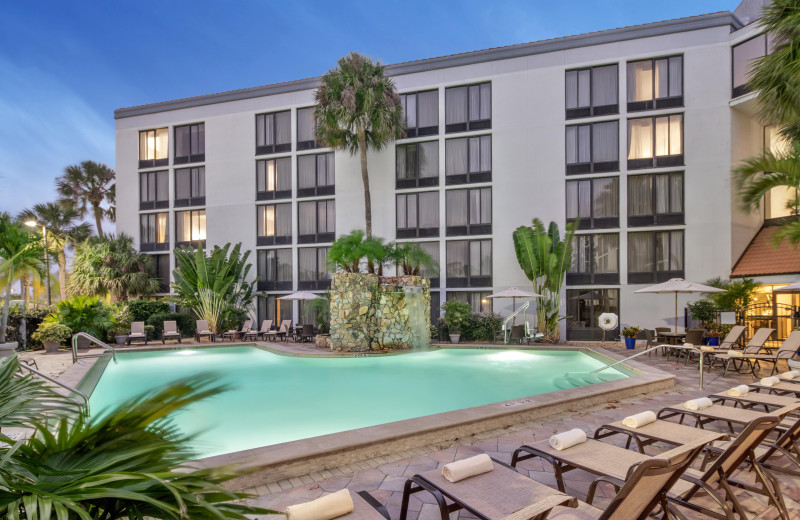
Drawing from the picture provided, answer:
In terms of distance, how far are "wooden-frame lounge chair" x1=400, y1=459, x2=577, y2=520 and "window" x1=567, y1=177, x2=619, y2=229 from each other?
1967 centimetres

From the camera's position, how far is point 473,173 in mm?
23328

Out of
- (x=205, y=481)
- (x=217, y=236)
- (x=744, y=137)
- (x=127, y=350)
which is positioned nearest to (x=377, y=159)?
(x=217, y=236)

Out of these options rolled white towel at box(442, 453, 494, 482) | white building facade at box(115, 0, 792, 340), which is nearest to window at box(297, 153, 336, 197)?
white building facade at box(115, 0, 792, 340)

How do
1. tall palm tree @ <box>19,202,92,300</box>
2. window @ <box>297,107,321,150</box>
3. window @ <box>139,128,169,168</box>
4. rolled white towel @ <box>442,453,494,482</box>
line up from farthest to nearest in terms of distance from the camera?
tall palm tree @ <box>19,202,92,300</box>, window @ <box>139,128,169,168</box>, window @ <box>297,107,321,150</box>, rolled white towel @ <box>442,453,494,482</box>

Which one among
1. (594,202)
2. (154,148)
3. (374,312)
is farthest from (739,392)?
(154,148)

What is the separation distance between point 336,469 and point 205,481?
3823mm

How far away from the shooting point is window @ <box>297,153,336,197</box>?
25.7m

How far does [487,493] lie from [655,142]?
21822mm

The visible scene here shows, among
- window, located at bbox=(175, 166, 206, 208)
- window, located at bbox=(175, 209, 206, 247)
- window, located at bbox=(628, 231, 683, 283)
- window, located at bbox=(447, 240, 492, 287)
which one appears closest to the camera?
window, located at bbox=(628, 231, 683, 283)

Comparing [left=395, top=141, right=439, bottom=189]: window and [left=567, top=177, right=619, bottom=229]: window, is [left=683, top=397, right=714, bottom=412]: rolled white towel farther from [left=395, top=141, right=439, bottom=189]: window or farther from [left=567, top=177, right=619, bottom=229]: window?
[left=395, top=141, right=439, bottom=189]: window

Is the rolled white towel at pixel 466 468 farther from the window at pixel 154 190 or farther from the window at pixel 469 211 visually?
the window at pixel 154 190

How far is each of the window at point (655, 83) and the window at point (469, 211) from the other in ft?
24.6

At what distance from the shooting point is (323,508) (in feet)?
9.30

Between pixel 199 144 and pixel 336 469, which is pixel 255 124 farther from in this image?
pixel 336 469
